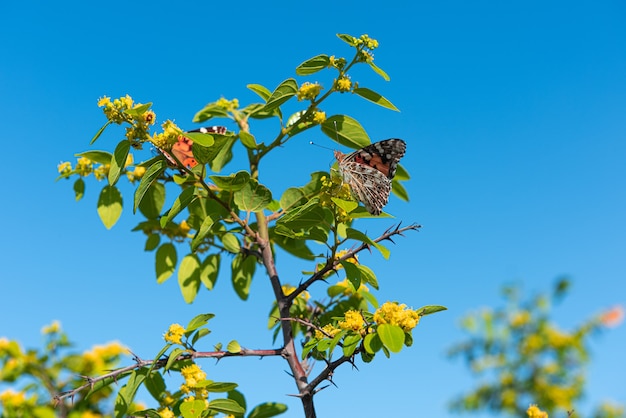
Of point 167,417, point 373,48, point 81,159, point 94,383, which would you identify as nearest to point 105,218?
point 81,159

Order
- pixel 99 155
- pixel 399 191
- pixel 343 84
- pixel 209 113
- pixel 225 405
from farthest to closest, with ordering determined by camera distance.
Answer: pixel 209 113 → pixel 399 191 → pixel 99 155 → pixel 343 84 → pixel 225 405

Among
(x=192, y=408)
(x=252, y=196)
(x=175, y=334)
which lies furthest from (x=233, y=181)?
(x=192, y=408)

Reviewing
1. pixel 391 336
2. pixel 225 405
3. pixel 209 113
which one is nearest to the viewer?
pixel 391 336

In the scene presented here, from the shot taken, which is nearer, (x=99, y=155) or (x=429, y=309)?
(x=429, y=309)

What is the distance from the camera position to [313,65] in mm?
2471

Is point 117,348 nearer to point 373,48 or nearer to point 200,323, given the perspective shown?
point 200,323

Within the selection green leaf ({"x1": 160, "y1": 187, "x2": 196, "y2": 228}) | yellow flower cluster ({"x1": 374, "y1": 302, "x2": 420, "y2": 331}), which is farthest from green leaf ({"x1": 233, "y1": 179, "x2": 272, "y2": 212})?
yellow flower cluster ({"x1": 374, "y1": 302, "x2": 420, "y2": 331})

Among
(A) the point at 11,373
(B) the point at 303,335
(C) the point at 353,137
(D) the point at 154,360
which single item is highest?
(A) the point at 11,373

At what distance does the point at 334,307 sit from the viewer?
120 inches

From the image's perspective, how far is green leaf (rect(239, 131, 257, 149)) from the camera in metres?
2.78

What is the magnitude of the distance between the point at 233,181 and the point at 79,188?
1.26m

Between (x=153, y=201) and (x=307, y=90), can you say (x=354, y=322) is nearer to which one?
(x=307, y=90)

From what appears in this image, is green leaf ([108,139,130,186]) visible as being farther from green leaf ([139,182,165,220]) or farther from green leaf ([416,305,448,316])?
green leaf ([416,305,448,316])

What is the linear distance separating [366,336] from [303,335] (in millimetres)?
1126
